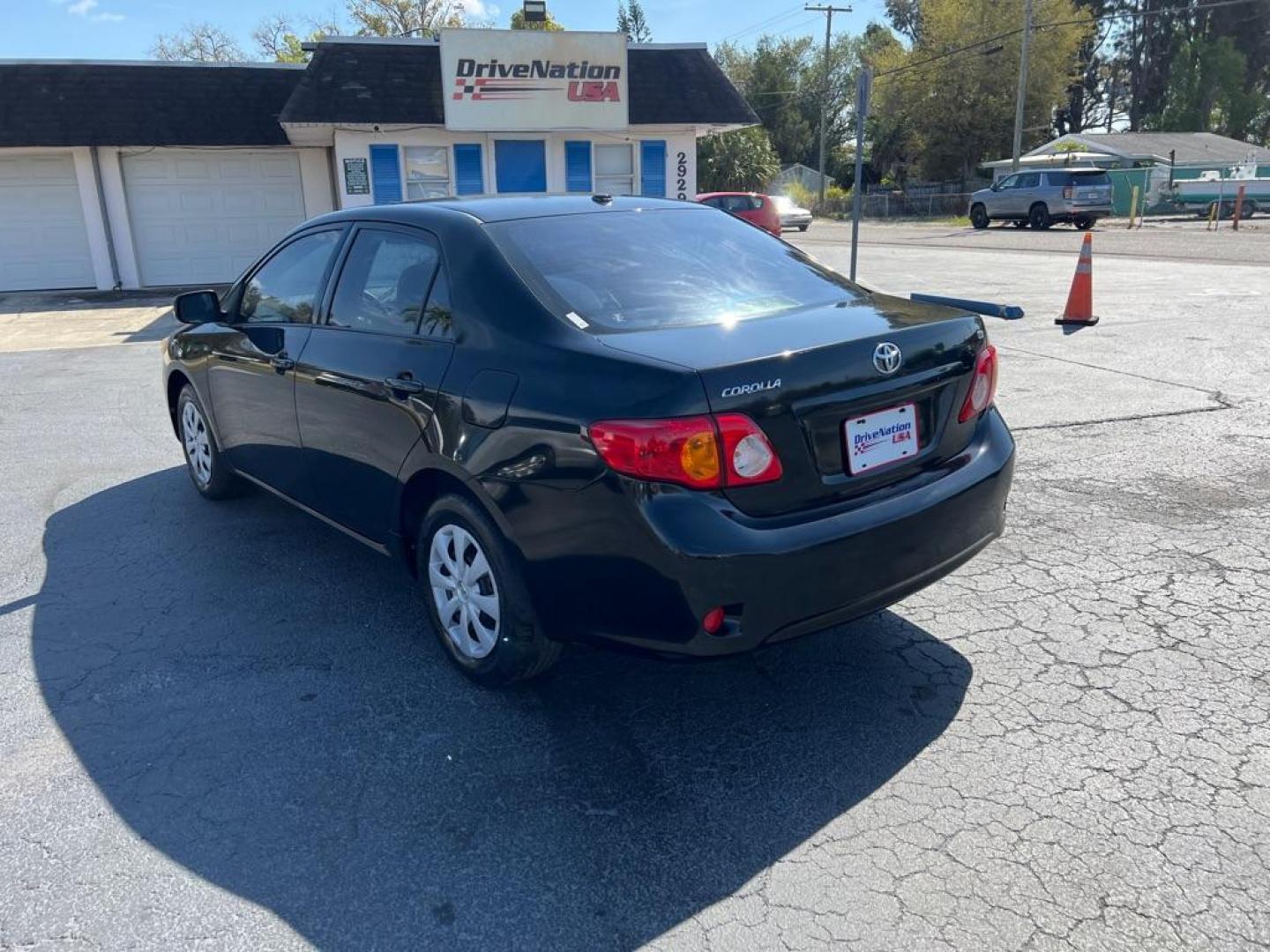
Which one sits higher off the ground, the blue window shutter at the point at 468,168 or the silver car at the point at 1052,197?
the blue window shutter at the point at 468,168

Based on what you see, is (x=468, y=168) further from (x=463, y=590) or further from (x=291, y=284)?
(x=463, y=590)

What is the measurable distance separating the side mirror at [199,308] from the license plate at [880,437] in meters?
3.62

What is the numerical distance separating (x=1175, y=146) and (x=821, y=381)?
5688cm

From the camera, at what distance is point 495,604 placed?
3.37 metres

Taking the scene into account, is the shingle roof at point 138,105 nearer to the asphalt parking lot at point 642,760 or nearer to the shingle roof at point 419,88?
the shingle roof at point 419,88

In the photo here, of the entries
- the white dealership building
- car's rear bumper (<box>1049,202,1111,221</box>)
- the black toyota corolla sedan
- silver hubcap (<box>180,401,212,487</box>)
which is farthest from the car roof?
car's rear bumper (<box>1049,202,1111,221</box>)

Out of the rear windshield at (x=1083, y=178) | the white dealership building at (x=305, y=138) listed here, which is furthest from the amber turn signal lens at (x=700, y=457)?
the rear windshield at (x=1083, y=178)

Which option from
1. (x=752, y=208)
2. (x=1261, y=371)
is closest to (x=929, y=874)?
(x=1261, y=371)

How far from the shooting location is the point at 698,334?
10.4ft

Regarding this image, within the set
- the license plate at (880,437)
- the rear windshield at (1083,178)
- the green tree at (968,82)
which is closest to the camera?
the license plate at (880,437)

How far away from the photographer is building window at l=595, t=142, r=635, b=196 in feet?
58.4

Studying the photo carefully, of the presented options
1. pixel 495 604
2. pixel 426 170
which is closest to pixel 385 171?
pixel 426 170

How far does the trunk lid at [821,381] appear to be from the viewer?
2.90 m

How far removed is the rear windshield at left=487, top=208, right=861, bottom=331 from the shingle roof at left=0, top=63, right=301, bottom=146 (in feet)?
53.1
